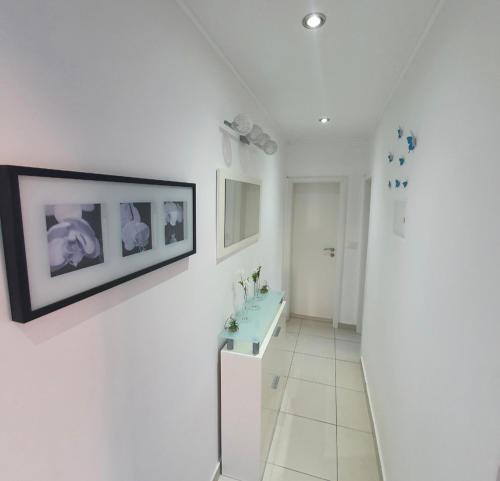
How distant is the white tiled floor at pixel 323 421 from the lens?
1863 millimetres

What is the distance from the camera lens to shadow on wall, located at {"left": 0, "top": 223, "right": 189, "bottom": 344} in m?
0.59

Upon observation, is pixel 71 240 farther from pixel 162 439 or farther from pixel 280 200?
pixel 280 200

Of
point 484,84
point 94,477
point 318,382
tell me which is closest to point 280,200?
point 318,382

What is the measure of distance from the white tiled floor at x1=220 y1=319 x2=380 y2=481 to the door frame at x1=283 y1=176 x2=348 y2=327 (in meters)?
0.69

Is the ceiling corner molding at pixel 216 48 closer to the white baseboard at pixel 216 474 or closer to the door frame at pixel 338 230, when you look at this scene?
the door frame at pixel 338 230

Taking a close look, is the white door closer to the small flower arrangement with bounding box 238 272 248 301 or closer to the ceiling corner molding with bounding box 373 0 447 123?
the ceiling corner molding with bounding box 373 0 447 123

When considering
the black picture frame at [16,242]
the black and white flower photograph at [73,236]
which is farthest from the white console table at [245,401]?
the black picture frame at [16,242]

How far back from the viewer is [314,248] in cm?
398

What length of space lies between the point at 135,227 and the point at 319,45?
1.30 m

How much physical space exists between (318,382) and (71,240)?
8.84 ft

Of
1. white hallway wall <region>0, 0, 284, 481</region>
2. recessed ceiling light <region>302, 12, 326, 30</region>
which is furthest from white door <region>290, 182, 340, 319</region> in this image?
recessed ceiling light <region>302, 12, 326, 30</region>

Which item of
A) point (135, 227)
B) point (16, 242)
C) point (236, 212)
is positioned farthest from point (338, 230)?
point (16, 242)

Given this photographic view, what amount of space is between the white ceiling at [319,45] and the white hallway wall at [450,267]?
0.52 ft

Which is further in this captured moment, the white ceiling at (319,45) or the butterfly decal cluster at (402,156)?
the butterfly decal cluster at (402,156)
